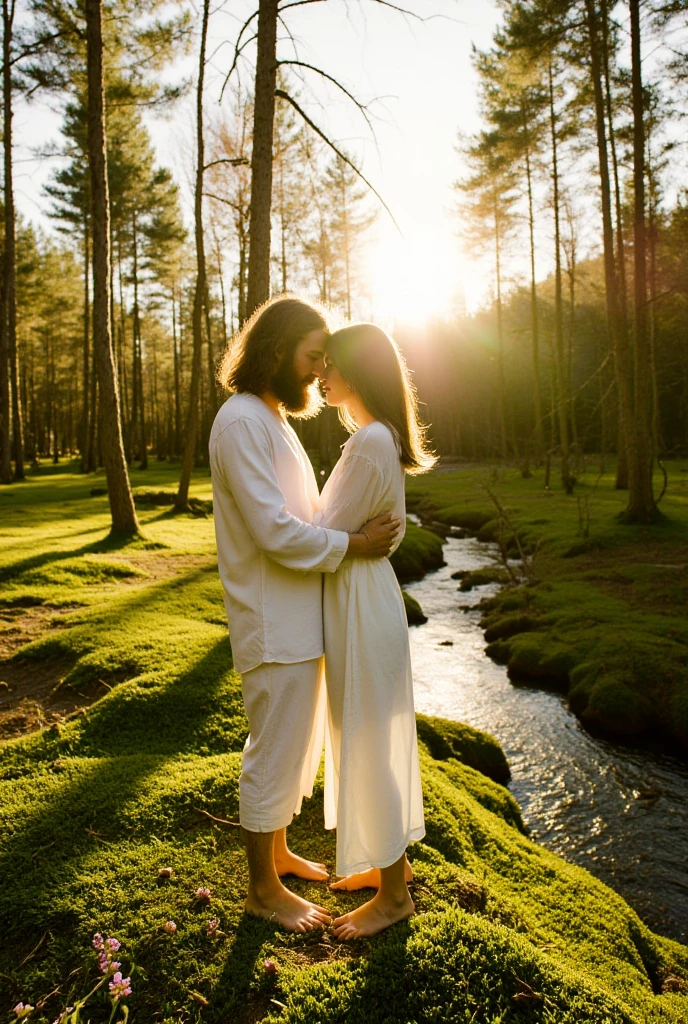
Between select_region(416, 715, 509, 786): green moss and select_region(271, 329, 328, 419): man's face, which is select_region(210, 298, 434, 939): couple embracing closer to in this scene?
select_region(271, 329, 328, 419): man's face

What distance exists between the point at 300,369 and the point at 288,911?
84.5 inches

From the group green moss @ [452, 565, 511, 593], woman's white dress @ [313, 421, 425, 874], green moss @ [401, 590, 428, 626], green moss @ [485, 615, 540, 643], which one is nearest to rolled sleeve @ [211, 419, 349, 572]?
woman's white dress @ [313, 421, 425, 874]

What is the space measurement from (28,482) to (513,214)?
19.4m

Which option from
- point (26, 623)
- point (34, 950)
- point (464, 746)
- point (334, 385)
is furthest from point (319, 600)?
point (26, 623)

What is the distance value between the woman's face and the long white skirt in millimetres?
656

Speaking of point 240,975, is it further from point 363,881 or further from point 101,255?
point 101,255

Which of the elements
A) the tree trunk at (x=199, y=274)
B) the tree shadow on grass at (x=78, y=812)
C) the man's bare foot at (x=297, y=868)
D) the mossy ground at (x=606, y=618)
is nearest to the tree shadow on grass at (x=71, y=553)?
the tree trunk at (x=199, y=274)

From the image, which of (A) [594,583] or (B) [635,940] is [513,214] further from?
(B) [635,940]

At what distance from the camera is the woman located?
94.7 inches

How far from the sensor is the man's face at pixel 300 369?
101 inches

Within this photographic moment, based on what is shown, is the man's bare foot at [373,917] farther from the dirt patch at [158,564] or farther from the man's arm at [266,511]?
the dirt patch at [158,564]

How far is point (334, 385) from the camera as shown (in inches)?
100

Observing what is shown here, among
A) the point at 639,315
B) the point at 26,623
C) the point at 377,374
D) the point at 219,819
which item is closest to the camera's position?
the point at 377,374

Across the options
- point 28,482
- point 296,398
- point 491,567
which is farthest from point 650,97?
point 28,482
